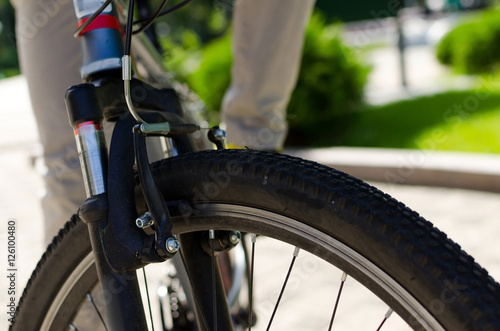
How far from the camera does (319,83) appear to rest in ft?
15.7

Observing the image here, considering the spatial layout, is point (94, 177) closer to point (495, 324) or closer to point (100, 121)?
point (100, 121)

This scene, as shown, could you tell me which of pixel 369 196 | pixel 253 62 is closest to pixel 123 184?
pixel 369 196

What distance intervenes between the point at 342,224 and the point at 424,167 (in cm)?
283

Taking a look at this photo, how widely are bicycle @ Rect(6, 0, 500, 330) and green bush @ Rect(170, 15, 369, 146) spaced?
3708 millimetres

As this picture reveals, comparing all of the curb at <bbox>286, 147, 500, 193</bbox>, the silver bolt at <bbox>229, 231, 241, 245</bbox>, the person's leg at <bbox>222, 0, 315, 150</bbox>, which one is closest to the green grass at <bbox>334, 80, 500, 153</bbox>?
the curb at <bbox>286, 147, 500, 193</bbox>

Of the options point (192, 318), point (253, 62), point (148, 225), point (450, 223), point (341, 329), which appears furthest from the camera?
point (450, 223)

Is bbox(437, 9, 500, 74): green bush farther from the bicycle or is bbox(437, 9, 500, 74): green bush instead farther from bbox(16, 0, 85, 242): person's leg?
the bicycle

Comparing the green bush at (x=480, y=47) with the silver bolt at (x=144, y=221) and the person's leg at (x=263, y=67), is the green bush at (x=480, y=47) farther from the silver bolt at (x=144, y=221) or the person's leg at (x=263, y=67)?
the silver bolt at (x=144, y=221)

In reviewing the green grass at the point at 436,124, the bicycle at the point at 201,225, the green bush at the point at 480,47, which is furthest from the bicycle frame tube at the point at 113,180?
the green bush at the point at 480,47

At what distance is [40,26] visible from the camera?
1435mm

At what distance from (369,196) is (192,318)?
3.00 ft

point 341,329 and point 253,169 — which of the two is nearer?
point 253,169

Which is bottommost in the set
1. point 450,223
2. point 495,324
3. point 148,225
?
point 495,324

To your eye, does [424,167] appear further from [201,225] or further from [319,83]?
[201,225]
